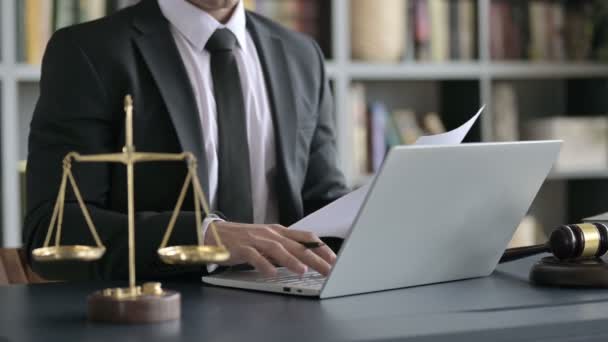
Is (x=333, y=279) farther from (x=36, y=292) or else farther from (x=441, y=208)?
(x=36, y=292)

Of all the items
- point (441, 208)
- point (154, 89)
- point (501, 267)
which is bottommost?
point (501, 267)

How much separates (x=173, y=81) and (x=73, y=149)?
0.21 meters

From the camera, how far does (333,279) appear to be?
3.48 ft

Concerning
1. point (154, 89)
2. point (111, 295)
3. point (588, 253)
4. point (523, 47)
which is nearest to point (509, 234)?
point (588, 253)

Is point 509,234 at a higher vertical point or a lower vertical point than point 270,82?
lower

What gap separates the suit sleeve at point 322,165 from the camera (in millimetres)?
1847

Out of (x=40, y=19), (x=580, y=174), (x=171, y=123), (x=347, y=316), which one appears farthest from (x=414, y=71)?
(x=347, y=316)

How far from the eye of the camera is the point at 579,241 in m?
1.15

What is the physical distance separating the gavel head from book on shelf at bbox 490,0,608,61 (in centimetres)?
249

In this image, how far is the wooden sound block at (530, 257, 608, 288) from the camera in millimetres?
1126

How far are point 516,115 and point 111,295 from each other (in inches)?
121

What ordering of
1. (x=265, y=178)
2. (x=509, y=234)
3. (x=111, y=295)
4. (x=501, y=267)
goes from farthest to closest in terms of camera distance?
(x=265, y=178)
(x=501, y=267)
(x=509, y=234)
(x=111, y=295)

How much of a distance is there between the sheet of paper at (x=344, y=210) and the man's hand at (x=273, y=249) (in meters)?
0.04

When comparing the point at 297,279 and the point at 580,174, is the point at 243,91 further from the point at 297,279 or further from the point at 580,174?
the point at 580,174
